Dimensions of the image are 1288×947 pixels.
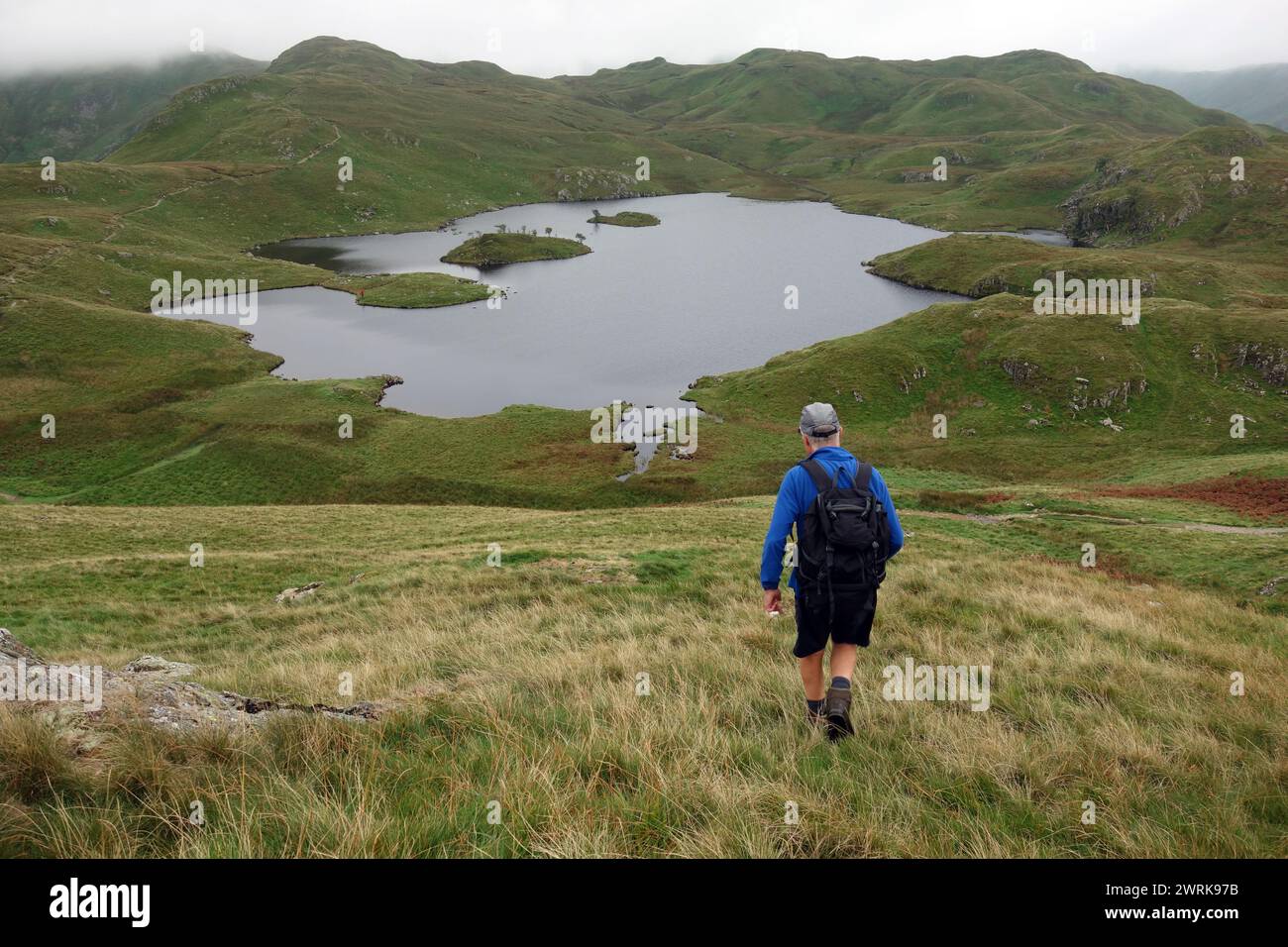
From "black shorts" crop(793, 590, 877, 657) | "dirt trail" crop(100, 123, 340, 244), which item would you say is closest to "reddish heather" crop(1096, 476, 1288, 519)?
"black shorts" crop(793, 590, 877, 657)

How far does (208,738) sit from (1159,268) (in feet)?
404

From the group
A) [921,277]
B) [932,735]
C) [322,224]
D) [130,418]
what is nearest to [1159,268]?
[921,277]

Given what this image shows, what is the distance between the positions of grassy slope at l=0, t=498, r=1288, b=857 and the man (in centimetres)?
52

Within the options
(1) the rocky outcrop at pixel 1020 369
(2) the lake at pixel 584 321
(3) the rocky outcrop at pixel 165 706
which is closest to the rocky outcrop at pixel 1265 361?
(1) the rocky outcrop at pixel 1020 369

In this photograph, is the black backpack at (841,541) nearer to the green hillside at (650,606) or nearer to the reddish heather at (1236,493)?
the green hillside at (650,606)

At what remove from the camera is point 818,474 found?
21.2 ft

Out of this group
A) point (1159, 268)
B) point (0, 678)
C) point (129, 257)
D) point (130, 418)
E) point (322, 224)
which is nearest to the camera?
point (0, 678)

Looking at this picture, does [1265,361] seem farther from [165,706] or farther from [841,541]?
[165,706]

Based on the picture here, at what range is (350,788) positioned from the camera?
4.88 metres

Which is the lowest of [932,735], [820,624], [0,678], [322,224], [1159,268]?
[932,735]

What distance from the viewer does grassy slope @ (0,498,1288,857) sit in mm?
4391

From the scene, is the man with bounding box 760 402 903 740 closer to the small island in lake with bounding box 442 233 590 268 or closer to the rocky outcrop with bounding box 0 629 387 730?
the rocky outcrop with bounding box 0 629 387 730

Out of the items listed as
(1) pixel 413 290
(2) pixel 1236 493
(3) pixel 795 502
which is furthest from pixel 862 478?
(1) pixel 413 290
